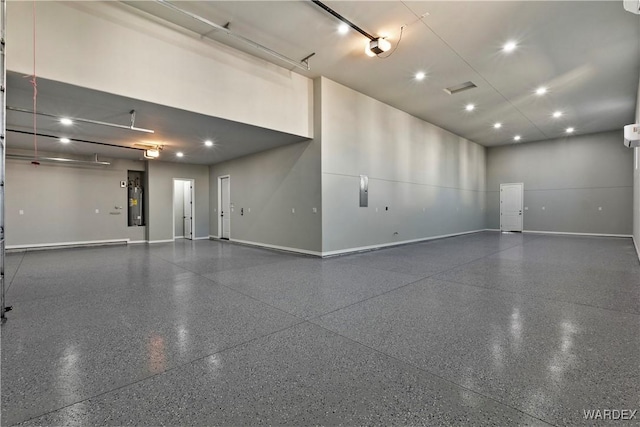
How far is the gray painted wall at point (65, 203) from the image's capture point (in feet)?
25.2

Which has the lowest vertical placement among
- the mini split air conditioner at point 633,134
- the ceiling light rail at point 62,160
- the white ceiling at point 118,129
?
the mini split air conditioner at point 633,134

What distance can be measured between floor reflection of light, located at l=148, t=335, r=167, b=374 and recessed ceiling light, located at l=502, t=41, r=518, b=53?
6559 millimetres

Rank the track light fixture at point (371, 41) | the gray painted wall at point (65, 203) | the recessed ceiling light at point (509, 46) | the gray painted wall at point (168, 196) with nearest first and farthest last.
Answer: the track light fixture at point (371, 41), the recessed ceiling light at point (509, 46), the gray painted wall at point (65, 203), the gray painted wall at point (168, 196)

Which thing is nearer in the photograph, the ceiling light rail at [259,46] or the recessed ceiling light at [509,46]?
the ceiling light rail at [259,46]

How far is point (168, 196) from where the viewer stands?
995 centimetres

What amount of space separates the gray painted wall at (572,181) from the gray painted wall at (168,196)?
12.5 meters

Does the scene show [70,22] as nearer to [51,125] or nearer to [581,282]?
[51,125]

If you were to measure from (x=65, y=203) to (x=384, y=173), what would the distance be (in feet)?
30.4

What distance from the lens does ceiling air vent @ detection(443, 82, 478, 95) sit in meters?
6.68

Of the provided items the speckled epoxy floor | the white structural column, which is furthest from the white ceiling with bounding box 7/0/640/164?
the speckled epoxy floor

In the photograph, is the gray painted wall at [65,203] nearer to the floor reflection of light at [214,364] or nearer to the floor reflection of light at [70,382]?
the floor reflection of light at [70,382]

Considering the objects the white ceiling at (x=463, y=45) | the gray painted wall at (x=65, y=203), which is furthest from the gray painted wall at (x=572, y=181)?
the gray painted wall at (x=65, y=203)

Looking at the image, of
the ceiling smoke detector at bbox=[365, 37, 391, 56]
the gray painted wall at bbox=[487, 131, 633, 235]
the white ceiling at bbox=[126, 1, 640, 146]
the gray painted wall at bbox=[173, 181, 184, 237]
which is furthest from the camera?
the gray painted wall at bbox=[173, 181, 184, 237]

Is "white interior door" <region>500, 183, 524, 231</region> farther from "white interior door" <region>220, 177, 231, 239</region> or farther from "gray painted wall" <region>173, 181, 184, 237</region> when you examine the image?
"gray painted wall" <region>173, 181, 184, 237</region>
